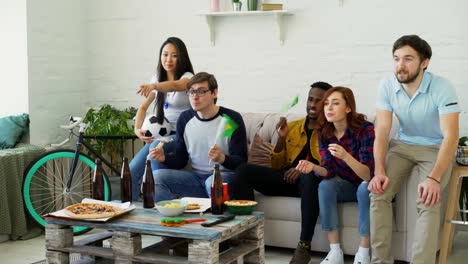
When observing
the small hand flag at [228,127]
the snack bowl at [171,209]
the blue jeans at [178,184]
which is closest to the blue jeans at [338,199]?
the small hand flag at [228,127]

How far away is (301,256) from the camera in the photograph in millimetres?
4043

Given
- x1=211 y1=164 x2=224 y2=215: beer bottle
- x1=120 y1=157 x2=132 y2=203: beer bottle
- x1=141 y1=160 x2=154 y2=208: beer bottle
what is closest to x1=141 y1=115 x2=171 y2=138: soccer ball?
x1=120 y1=157 x2=132 y2=203: beer bottle

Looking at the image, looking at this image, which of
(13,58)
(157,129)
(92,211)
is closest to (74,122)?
(13,58)

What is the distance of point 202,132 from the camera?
4.41 meters

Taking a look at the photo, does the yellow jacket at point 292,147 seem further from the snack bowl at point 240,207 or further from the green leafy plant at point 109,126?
the green leafy plant at point 109,126

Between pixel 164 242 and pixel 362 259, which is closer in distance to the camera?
pixel 164 242

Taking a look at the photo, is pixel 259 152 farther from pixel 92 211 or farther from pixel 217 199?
pixel 92 211

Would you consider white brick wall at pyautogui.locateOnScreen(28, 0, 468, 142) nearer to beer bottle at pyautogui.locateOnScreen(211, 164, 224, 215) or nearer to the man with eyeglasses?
the man with eyeglasses

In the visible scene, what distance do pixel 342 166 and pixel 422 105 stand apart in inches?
23.4

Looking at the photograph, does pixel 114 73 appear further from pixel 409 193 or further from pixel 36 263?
pixel 409 193

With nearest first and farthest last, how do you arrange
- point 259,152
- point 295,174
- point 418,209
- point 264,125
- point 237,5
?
point 418,209
point 295,174
point 259,152
point 264,125
point 237,5

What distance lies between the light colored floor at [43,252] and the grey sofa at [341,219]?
0.09m

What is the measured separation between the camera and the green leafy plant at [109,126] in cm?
557

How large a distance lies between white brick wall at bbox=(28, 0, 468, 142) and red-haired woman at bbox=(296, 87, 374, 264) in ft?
3.06
